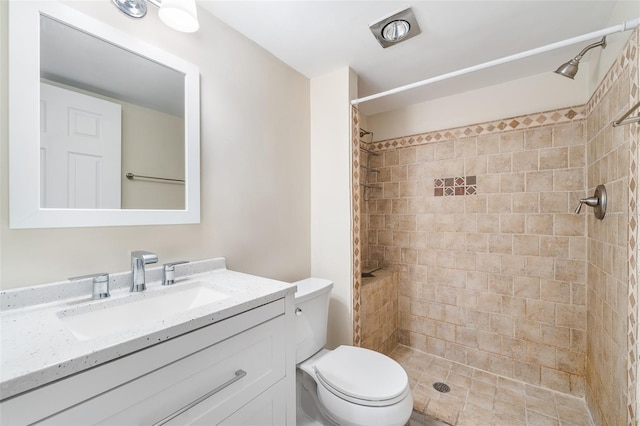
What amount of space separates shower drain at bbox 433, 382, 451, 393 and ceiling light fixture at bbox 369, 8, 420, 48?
2313 mm

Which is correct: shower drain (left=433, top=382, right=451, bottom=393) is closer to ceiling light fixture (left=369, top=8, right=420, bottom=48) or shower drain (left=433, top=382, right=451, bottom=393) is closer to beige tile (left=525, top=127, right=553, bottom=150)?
beige tile (left=525, top=127, right=553, bottom=150)

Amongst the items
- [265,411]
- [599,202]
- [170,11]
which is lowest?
[265,411]

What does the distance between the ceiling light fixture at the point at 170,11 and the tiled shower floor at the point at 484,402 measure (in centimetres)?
243

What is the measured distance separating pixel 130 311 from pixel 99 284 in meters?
0.14

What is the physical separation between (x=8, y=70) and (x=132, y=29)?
465 mm

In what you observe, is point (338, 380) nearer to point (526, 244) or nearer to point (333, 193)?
point (333, 193)

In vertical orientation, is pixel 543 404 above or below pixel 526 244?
below

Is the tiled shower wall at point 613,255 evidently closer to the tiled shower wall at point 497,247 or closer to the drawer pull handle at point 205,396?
the tiled shower wall at point 497,247

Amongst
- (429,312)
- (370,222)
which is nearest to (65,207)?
(370,222)

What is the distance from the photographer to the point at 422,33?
60.5 inches

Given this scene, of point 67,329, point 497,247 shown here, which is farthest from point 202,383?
point 497,247

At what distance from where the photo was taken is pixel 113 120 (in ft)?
3.62

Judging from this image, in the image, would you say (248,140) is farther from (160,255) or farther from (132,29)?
(160,255)

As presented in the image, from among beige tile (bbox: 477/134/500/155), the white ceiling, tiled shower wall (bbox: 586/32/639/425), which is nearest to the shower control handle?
tiled shower wall (bbox: 586/32/639/425)
